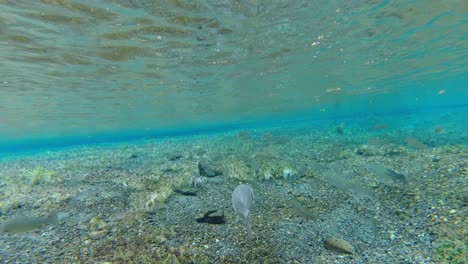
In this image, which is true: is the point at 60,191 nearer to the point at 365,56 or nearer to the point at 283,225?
the point at 283,225

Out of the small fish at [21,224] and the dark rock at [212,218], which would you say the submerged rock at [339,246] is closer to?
the dark rock at [212,218]

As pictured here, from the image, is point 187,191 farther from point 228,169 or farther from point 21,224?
point 21,224

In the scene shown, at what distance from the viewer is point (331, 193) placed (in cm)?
768

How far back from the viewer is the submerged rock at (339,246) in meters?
4.68

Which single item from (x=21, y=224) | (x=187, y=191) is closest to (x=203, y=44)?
(x=187, y=191)

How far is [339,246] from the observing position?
4.77 meters

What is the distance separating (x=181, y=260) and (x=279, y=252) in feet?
6.77

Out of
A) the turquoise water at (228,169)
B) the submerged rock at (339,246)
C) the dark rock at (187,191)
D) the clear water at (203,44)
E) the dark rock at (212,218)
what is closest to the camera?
the submerged rock at (339,246)

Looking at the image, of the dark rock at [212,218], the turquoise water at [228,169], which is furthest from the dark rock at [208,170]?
the dark rock at [212,218]

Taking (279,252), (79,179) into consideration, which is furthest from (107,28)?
(279,252)

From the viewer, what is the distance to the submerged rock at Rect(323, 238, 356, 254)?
4.68 metres

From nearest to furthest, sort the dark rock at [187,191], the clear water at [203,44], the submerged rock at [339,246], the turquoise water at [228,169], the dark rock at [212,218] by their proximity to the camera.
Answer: the submerged rock at [339,246], the turquoise water at [228,169], the dark rock at [212,218], the dark rock at [187,191], the clear water at [203,44]

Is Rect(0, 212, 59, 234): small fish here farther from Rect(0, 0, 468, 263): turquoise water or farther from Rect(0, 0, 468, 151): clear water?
Rect(0, 0, 468, 151): clear water

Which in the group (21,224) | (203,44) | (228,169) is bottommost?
(228,169)
